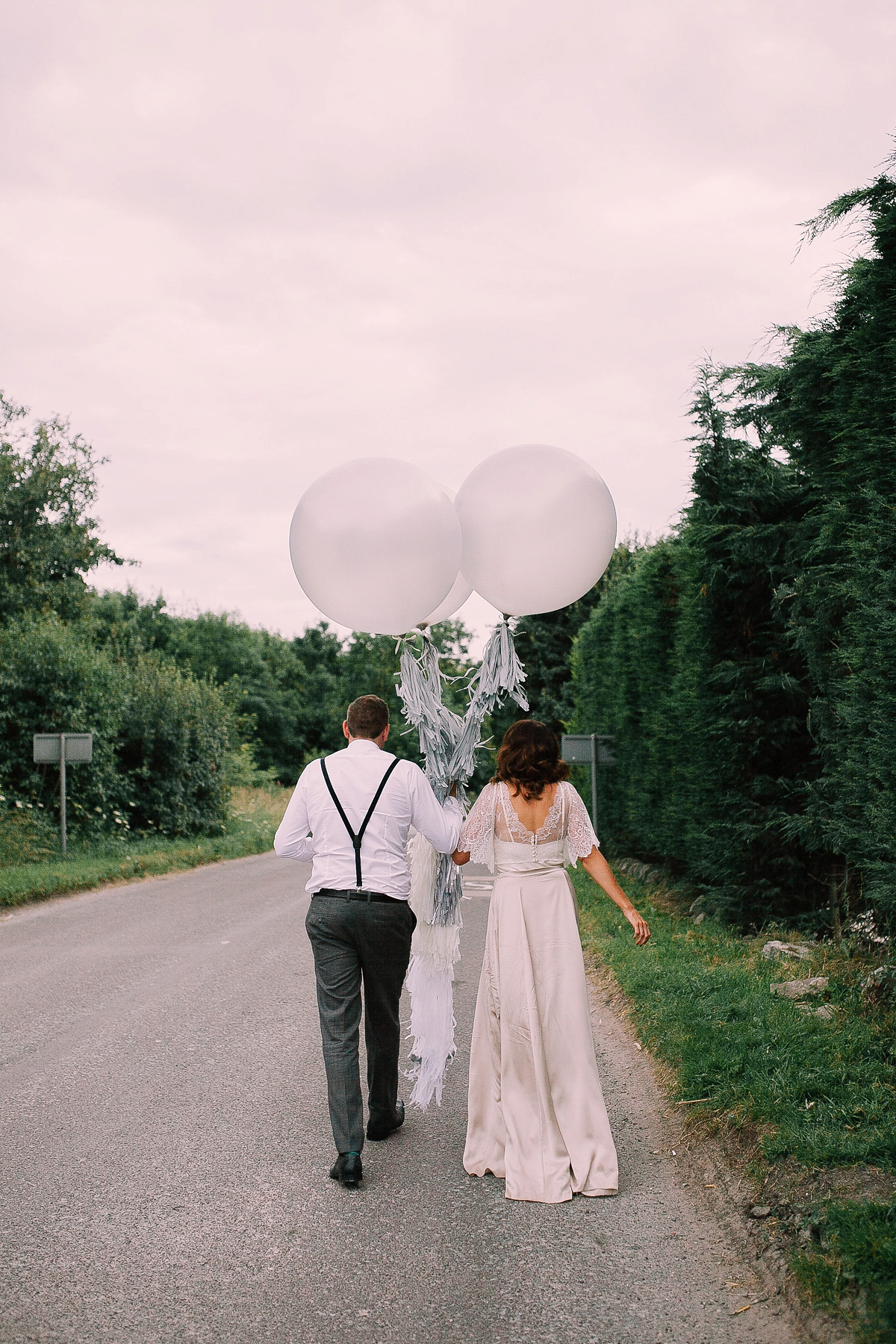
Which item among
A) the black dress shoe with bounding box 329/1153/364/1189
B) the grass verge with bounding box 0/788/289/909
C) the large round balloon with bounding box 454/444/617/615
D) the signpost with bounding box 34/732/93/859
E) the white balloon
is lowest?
the grass verge with bounding box 0/788/289/909

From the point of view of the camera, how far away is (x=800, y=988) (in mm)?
6270

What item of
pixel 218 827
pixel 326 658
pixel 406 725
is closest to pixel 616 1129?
pixel 406 725

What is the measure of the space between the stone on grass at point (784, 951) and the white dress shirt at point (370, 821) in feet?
12.7

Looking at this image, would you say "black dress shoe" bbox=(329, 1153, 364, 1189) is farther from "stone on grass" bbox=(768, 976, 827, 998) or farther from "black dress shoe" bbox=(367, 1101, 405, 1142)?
"stone on grass" bbox=(768, 976, 827, 998)

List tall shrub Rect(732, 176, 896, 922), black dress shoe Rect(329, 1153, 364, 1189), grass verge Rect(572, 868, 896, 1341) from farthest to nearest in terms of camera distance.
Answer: tall shrub Rect(732, 176, 896, 922), black dress shoe Rect(329, 1153, 364, 1189), grass verge Rect(572, 868, 896, 1341)

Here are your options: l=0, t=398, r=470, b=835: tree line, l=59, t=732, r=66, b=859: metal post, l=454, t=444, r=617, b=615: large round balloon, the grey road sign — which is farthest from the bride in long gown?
l=59, t=732, r=66, b=859: metal post

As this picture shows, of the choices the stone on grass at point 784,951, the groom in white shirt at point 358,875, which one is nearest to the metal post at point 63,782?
the stone on grass at point 784,951

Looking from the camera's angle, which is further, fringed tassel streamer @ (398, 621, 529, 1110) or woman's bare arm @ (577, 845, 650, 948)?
fringed tassel streamer @ (398, 621, 529, 1110)

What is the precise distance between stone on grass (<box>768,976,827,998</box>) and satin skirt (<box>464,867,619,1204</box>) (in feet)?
7.48

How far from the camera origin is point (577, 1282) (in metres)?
3.39

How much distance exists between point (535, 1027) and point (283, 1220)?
1.25 metres

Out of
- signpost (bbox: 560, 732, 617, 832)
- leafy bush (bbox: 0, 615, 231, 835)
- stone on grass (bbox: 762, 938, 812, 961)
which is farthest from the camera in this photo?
leafy bush (bbox: 0, 615, 231, 835)

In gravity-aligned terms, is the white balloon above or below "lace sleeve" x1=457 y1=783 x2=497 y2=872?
above

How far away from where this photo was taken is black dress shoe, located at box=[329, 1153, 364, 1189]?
4.20 metres
